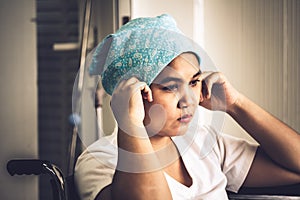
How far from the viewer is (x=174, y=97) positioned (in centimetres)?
71

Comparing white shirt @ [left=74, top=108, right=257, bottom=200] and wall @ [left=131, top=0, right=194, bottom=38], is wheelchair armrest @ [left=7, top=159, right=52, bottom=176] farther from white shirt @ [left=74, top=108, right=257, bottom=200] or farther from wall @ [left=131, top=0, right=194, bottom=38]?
wall @ [left=131, top=0, right=194, bottom=38]

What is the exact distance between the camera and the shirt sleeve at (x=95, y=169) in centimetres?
71

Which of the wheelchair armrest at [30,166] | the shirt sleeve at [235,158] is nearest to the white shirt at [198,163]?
the shirt sleeve at [235,158]

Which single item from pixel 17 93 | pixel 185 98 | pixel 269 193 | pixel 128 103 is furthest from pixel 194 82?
pixel 17 93

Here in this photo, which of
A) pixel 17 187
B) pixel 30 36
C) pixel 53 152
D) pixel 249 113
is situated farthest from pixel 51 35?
pixel 249 113

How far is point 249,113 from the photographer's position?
2.73 feet

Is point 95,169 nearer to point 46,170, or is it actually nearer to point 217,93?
point 46,170

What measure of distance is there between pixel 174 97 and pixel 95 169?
0.17 metres

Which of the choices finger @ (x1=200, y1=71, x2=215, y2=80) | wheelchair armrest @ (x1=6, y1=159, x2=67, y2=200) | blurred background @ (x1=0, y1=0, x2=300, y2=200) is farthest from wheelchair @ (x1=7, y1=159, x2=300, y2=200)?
finger @ (x1=200, y1=71, x2=215, y2=80)

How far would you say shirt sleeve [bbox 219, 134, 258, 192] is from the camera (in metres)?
0.84

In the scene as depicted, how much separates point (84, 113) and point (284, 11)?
45 cm

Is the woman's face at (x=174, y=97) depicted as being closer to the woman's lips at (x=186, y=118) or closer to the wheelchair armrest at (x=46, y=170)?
the woman's lips at (x=186, y=118)

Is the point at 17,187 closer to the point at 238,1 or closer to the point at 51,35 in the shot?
the point at 51,35

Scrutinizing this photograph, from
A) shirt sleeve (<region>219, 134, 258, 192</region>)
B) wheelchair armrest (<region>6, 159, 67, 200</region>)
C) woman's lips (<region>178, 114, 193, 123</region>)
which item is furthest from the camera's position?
shirt sleeve (<region>219, 134, 258, 192</region>)
